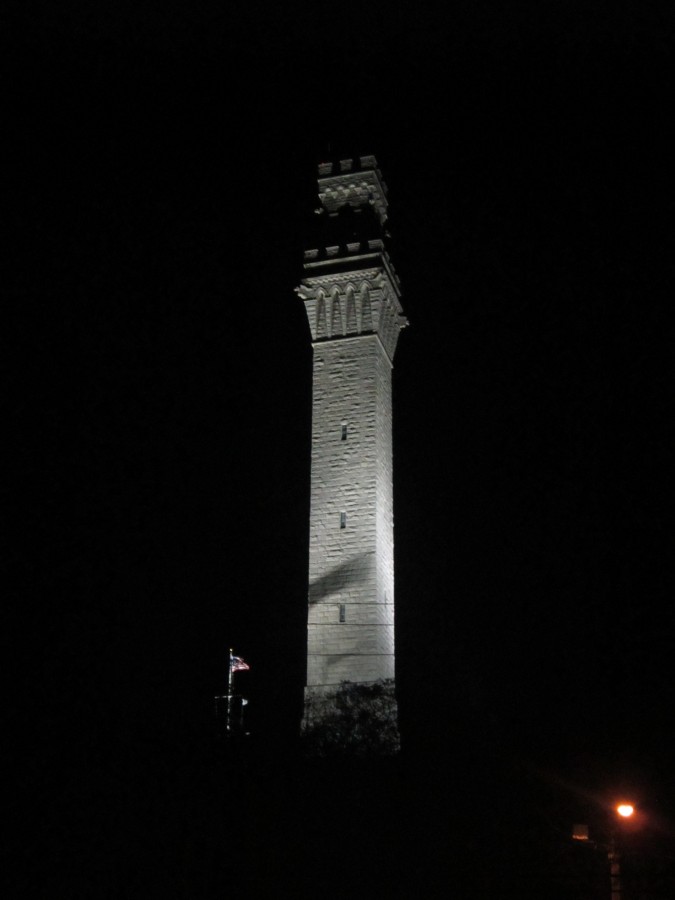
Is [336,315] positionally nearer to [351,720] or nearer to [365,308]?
[365,308]

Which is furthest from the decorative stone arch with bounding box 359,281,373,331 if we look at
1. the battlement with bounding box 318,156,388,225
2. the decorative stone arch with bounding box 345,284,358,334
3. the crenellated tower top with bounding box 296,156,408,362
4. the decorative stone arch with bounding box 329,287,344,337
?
the battlement with bounding box 318,156,388,225

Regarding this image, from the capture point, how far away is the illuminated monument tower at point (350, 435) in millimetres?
34500

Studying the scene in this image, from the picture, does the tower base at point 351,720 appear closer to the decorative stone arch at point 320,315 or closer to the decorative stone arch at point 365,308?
the decorative stone arch at point 365,308

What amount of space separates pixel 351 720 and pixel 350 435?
9.93 meters

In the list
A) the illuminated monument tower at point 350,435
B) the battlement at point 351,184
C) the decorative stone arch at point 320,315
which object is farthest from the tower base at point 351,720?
the battlement at point 351,184

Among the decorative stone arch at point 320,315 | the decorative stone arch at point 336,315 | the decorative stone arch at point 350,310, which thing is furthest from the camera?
the decorative stone arch at point 320,315

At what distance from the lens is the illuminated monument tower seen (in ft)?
113

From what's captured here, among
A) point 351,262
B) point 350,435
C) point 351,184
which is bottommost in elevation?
point 350,435

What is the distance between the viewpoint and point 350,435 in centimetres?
3766

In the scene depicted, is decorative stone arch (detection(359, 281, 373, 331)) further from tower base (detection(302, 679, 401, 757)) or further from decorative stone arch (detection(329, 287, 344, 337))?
tower base (detection(302, 679, 401, 757))

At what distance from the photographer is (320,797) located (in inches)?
1208

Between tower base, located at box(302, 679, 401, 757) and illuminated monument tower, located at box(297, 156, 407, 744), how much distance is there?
9cm

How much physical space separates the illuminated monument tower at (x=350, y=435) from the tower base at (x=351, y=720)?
0.09 meters

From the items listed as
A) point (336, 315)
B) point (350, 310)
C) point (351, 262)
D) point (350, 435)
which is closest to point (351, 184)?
point (351, 262)
